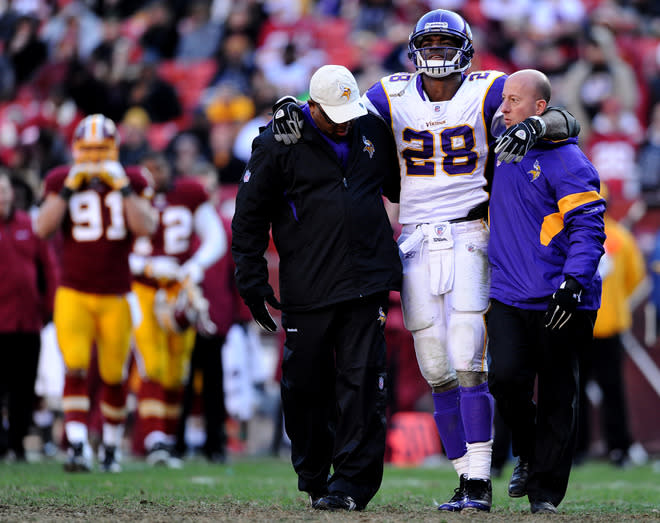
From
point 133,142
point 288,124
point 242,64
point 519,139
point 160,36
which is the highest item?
point 160,36

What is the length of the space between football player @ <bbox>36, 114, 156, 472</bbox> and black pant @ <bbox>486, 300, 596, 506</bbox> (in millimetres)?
4184

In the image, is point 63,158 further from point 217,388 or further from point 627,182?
point 627,182

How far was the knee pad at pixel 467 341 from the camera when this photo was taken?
6.29 metres

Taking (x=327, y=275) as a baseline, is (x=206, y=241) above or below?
above

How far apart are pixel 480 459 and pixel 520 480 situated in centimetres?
28

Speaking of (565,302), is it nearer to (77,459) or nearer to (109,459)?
(77,459)

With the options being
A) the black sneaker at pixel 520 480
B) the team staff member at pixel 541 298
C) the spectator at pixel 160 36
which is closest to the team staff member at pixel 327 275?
the team staff member at pixel 541 298

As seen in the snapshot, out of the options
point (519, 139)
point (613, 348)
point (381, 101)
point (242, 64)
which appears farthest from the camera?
point (242, 64)

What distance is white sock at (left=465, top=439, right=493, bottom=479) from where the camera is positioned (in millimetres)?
6242

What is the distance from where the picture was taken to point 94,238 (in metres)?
9.68

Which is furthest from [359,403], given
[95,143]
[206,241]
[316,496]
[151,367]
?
[206,241]

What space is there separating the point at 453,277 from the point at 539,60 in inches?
437

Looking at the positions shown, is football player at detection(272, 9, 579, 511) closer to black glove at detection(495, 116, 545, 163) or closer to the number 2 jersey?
black glove at detection(495, 116, 545, 163)

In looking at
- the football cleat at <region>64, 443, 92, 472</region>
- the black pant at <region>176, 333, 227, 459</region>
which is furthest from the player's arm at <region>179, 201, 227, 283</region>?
the football cleat at <region>64, 443, 92, 472</region>
